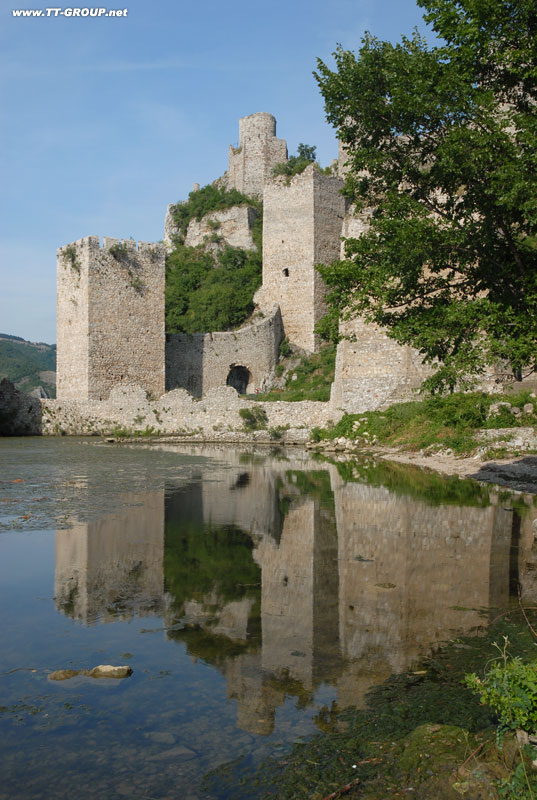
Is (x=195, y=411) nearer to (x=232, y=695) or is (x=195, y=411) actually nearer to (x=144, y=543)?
(x=144, y=543)

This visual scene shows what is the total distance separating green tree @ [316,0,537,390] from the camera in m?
6.52

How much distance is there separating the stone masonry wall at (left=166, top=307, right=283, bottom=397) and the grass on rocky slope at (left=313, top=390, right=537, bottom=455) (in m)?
11.9

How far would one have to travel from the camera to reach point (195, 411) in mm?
23297

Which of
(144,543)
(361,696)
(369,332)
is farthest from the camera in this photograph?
(369,332)

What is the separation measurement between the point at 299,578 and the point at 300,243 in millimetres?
26728

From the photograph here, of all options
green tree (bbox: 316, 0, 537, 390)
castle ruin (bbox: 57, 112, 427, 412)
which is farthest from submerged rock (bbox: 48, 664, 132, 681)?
castle ruin (bbox: 57, 112, 427, 412)

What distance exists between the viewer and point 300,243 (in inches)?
1201

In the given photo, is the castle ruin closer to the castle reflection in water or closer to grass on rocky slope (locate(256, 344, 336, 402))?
grass on rocky slope (locate(256, 344, 336, 402))

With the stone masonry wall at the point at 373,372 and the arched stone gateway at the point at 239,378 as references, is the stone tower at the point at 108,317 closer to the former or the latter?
the arched stone gateway at the point at 239,378

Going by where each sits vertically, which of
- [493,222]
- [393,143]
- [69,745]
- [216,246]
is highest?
[216,246]

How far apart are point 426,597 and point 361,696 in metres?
1.66

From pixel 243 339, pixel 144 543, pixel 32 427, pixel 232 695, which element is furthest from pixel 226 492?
pixel 243 339

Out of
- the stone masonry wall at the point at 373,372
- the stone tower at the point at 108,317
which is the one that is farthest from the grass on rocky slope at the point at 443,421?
the stone tower at the point at 108,317

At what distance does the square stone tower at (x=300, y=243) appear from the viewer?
99.2 ft
